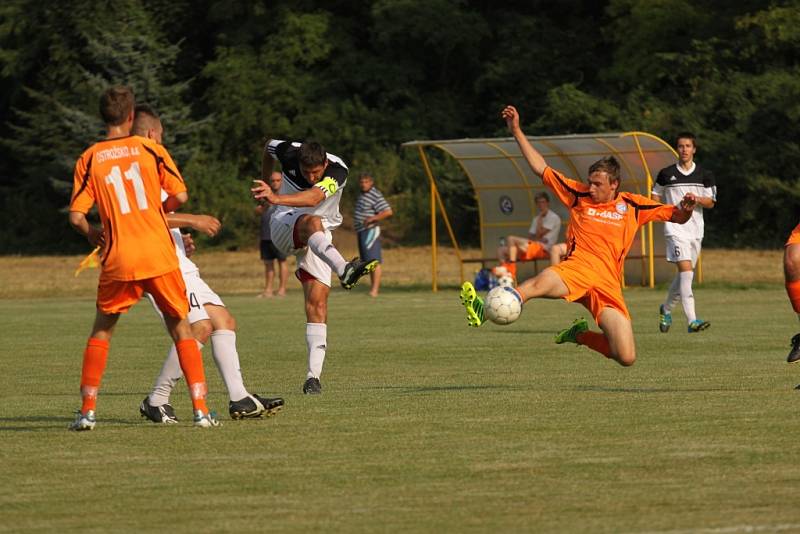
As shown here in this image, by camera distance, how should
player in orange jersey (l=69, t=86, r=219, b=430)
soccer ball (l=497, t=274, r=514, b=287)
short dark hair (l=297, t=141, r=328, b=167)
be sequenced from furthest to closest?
soccer ball (l=497, t=274, r=514, b=287), short dark hair (l=297, t=141, r=328, b=167), player in orange jersey (l=69, t=86, r=219, b=430)

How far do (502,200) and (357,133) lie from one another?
70.6 ft

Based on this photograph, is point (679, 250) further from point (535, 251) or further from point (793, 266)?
point (535, 251)

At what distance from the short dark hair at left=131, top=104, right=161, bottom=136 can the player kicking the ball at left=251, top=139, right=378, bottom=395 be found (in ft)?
6.36

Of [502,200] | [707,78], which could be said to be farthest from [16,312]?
[707,78]

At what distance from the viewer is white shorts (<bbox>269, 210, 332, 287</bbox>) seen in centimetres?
1212

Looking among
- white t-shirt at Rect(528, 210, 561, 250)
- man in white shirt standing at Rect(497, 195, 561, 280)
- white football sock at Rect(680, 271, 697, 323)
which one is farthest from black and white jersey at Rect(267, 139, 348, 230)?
white t-shirt at Rect(528, 210, 561, 250)

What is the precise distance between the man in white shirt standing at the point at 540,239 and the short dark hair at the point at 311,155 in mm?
14880

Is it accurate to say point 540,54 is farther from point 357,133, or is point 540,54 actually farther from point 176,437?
point 176,437

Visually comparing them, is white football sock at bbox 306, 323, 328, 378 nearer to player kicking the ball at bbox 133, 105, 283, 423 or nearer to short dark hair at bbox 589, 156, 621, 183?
player kicking the ball at bbox 133, 105, 283, 423

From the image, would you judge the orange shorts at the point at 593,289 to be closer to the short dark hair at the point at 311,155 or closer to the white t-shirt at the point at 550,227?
the short dark hair at the point at 311,155

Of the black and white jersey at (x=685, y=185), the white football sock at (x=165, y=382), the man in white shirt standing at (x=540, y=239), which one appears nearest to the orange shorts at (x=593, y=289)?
the white football sock at (x=165, y=382)

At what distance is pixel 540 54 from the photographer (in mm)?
52094

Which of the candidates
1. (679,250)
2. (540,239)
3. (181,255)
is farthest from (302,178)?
(540,239)

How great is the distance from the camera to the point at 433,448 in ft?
28.6
